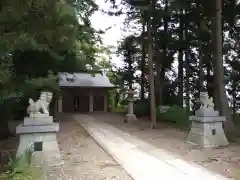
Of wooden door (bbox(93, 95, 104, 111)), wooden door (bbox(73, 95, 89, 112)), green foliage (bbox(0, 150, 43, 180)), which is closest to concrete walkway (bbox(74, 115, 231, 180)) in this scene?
green foliage (bbox(0, 150, 43, 180))

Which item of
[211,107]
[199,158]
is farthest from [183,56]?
[199,158]

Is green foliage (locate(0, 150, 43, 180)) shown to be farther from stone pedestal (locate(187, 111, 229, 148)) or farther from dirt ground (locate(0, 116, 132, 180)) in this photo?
stone pedestal (locate(187, 111, 229, 148))

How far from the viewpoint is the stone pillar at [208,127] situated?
912cm

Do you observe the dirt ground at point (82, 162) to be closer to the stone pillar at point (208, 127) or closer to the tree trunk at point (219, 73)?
the stone pillar at point (208, 127)

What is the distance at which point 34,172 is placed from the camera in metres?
5.79

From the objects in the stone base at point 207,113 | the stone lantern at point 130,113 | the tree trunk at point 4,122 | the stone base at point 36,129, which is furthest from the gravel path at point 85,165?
the stone lantern at point 130,113

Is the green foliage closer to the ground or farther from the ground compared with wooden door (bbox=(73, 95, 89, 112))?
closer to the ground

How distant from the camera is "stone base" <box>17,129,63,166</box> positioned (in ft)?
22.6

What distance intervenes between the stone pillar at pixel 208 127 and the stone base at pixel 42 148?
461 centimetres

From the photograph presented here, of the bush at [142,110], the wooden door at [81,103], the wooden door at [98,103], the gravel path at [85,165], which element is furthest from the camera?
the wooden door at [98,103]

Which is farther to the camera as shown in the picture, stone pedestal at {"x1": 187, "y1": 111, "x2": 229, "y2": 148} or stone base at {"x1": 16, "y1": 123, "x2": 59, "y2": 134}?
stone pedestal at {"x1": 187, "y1": 111, "x2": 229, "y2": 148}

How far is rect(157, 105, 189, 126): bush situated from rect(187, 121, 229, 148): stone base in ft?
18.4

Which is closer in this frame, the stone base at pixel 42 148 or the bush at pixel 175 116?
the stone base at pixel 42 148

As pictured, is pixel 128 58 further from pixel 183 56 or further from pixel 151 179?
pixel 151 179
